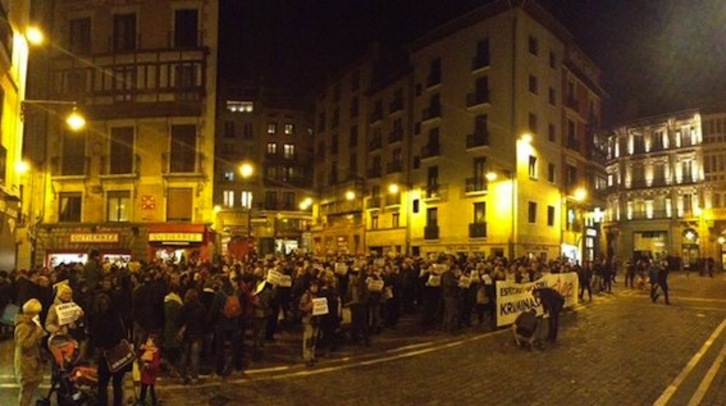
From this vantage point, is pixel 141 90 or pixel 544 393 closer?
pixel 544 393

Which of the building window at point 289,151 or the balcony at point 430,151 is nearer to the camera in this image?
the balcony at point 430,151

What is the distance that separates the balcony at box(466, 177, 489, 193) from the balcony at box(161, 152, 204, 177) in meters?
18.7

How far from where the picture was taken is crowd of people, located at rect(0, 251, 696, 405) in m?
9.88

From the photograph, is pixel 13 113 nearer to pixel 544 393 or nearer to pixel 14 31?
pixel 14 31

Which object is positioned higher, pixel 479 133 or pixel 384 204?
pixel 479 133

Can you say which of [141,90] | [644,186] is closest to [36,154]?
[141,90]

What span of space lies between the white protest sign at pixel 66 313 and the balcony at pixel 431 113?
3882 cm

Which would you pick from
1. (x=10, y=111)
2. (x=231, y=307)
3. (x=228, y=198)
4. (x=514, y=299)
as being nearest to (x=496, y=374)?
(x=231, y=307)

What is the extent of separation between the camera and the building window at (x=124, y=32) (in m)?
36.1

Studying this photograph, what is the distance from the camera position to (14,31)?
19516 mm

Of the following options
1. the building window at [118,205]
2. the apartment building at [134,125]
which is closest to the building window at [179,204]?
the apartment building at [134,125]

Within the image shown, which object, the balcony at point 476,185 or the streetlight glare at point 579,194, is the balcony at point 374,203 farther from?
the streetlight glare at point 579,194

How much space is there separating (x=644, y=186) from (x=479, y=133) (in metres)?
41.5

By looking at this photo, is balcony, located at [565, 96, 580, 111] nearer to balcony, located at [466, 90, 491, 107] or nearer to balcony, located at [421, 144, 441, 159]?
balcony, located at [466, 90, 491, 107]
